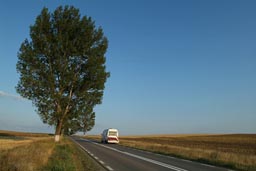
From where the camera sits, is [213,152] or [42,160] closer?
[42,160]

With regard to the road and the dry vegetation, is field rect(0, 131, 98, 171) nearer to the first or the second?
the dry vegetation

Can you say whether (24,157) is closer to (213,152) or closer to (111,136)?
(213,152)

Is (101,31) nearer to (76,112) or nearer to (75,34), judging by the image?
(75,34)

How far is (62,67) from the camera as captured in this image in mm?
36656

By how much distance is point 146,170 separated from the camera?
15398 millimetres

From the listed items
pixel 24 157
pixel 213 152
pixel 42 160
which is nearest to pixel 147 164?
pixel 42 160

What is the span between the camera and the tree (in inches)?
1430

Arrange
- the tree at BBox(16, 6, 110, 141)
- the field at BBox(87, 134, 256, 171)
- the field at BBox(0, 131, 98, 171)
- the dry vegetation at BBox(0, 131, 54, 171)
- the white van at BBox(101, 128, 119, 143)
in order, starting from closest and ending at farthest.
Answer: the dry vegetation at BBox(0, 131, 54, 171) → the field at BBox(0, 131, 98, 171) → the field at BBox(87, 134, 256, 171) → the tree at BBox(16, 6, 110, 141) → the white van at BBox(101, 128, 119, 143)

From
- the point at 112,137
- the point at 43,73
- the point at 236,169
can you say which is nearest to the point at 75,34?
the point at 43,73

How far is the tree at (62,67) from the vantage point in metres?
36.3

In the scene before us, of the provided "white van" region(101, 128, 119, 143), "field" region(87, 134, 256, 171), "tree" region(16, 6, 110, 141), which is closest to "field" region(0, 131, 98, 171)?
"field" region(87, 134, 256, 171)

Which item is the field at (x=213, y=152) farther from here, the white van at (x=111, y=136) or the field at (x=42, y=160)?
the field at (x=42, y=160)

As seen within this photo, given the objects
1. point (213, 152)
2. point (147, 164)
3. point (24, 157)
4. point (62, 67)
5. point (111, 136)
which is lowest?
point (147, 164)

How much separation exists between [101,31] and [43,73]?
8.66 meters
